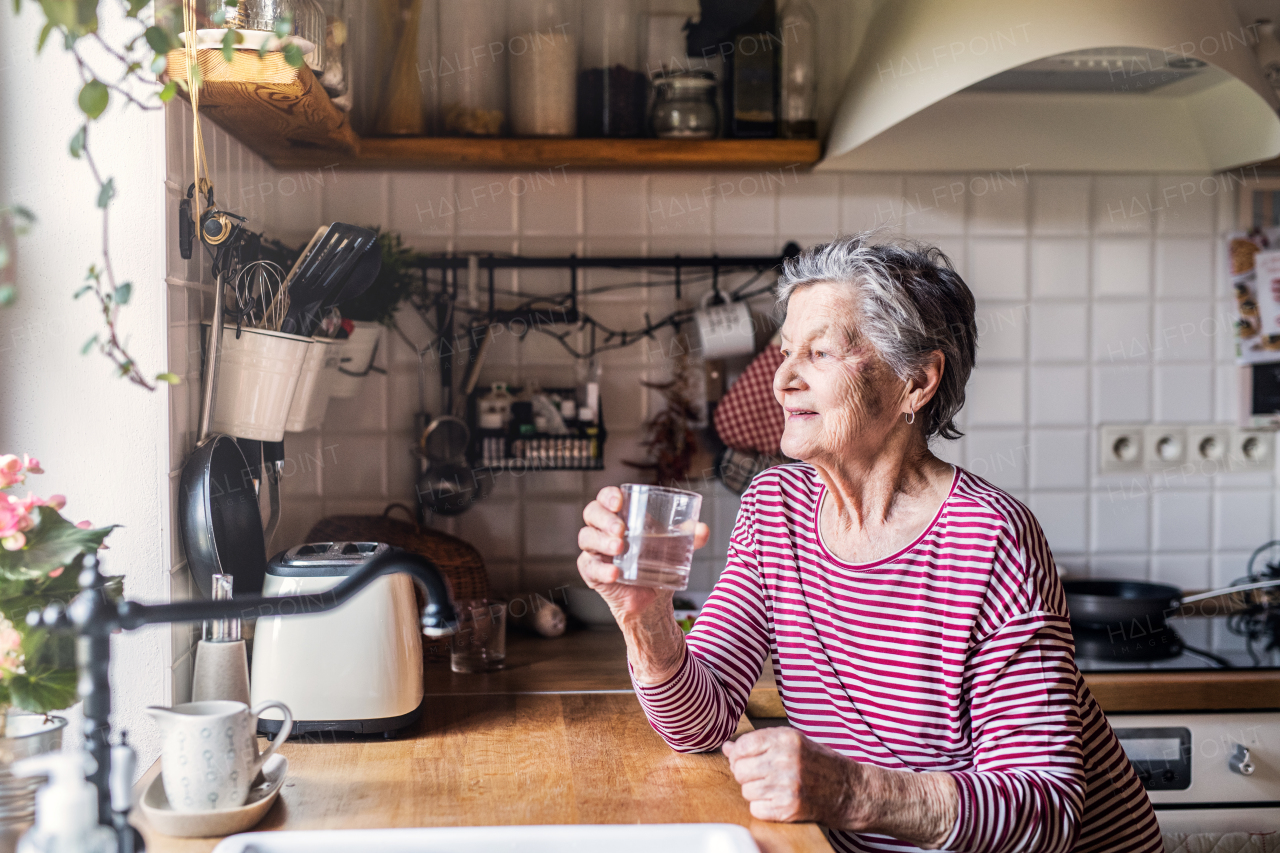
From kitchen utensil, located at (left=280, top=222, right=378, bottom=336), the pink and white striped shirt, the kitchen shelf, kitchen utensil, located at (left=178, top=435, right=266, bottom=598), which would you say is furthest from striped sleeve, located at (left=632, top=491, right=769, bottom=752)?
the kitchen shelf

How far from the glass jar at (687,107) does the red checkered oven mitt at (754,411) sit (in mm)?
432

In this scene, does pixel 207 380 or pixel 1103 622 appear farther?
pixel 1103 622

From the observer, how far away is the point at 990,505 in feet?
3.97

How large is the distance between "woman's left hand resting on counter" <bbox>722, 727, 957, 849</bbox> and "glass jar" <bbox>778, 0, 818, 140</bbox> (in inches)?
50.1

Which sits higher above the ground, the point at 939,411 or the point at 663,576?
the point at 939,411

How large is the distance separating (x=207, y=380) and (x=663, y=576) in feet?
2.24

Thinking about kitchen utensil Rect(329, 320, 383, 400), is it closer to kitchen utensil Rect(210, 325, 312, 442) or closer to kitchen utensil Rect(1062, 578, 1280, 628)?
kitchen utensil Rect(210, 325, 312, 442)

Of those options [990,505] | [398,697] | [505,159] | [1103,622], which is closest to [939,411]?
[990,505]

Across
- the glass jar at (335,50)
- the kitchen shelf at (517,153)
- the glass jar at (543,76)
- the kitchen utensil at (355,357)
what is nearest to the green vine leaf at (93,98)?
the glass jar at (335,50)

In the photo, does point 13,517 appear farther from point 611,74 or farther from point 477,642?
point 611,74

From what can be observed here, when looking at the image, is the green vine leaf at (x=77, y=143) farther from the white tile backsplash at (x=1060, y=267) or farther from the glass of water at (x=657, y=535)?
the white tile backsplash at (x=1060, y=267)

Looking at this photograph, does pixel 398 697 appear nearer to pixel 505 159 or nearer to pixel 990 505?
pixel 990 505

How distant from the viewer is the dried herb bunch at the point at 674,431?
2.01m

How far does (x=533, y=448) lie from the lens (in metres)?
1.93
